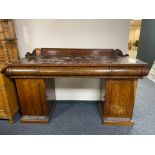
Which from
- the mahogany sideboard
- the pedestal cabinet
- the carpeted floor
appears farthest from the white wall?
the carpeted floor

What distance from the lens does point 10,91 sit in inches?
Answer: 69.6

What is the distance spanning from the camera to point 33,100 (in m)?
1.73

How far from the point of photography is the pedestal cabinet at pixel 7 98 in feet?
5.36

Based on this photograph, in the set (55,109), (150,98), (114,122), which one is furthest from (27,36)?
(150,98)

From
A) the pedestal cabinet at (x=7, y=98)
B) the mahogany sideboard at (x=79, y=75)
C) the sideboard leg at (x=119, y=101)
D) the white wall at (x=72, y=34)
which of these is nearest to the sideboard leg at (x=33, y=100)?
the mahogany sideboard at (x=79, y=75)

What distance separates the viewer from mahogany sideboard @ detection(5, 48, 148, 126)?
4.92 ft

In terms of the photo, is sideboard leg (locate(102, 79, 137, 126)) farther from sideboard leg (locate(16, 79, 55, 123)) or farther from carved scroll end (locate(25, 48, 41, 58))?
carved scroll end (locate(25, 48, 41, 58))

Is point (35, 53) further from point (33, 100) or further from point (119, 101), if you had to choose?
point (119, 101)

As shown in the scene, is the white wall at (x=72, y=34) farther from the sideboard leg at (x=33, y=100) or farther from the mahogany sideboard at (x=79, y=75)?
the sideboard leg at (x=33, y=100)

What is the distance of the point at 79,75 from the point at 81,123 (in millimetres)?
704

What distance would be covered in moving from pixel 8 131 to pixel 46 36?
1.35m

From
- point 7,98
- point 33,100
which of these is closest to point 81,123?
Result: point 33,100

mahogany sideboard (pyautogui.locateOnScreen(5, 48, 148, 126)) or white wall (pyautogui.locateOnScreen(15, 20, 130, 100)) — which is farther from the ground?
white wall (pyautogui.locateOnScreen(15, 20, 130, 100))

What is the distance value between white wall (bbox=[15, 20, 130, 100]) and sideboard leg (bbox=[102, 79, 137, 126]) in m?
0.65
